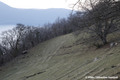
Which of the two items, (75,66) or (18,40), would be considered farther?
(18,40)

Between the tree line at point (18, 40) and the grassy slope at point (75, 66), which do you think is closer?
the grassy slope at point (75, 66)

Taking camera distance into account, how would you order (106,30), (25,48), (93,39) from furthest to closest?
(25,48)
(93,39)
(106,30)

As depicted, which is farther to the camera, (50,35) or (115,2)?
(50,35)

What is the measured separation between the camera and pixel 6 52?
2473 inches

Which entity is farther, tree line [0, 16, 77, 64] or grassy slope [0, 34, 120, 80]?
tree line [0, 16, 77, 64]

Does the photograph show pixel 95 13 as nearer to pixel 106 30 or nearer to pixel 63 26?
pixel 106 30

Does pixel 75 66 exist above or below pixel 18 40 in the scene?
above

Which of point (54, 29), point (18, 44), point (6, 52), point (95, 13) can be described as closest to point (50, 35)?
point (54, 29)

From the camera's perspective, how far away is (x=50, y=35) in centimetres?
7556

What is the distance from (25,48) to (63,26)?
75.7 ft

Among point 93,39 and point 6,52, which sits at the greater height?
point 93,39

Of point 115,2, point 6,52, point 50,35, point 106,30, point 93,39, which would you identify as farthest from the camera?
point 50,35

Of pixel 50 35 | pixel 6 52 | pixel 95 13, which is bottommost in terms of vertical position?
pixel 6 52

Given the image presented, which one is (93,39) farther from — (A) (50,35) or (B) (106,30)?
(A) (50,35)
